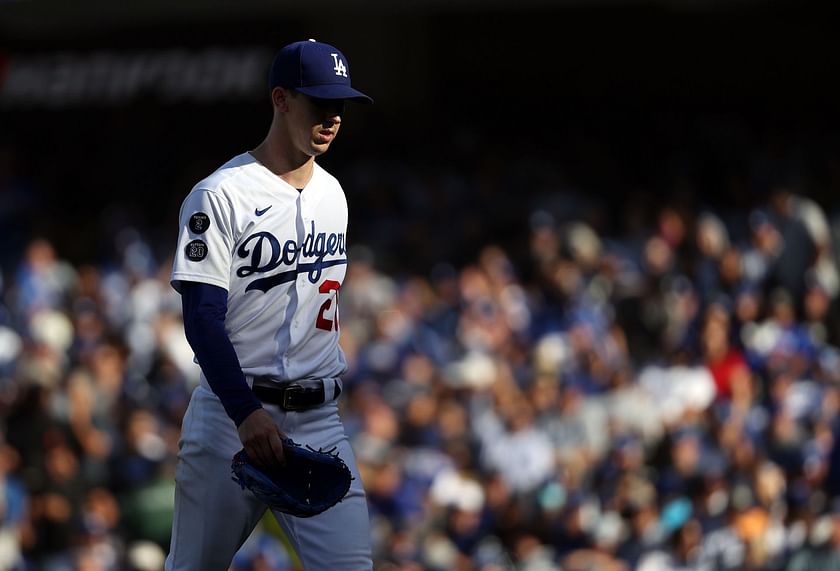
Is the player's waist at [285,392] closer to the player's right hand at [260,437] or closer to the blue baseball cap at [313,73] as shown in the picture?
the player's right hand at [260,437]

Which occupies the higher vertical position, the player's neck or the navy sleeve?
the player's neck

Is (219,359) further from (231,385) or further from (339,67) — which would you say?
(339,67)

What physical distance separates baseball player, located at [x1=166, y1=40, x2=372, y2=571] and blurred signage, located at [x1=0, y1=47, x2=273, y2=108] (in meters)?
12.1

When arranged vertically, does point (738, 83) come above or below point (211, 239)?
above

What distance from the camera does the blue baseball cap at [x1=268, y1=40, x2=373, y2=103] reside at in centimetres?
365

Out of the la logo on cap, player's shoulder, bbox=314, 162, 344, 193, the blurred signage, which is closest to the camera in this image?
the la logo on cap

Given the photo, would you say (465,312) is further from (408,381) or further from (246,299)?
(246,299)

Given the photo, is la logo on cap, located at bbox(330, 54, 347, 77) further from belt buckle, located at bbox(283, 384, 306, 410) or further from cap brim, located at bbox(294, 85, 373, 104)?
belt buckle, located at bbox(283, 384, 306, 410)

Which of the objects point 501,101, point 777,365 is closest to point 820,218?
point 777,365

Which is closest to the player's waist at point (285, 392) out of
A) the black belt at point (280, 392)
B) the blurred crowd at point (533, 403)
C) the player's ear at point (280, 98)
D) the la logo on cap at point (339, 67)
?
the black belt at point (280, 392)

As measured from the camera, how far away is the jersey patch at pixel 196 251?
3.57m

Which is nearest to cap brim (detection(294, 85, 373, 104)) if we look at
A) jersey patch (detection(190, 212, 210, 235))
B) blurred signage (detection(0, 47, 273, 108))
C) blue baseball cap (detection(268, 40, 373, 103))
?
blue baseball cap (detection(268, 40, 373, 103))

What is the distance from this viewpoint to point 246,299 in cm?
372

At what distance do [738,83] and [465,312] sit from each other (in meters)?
4.45
